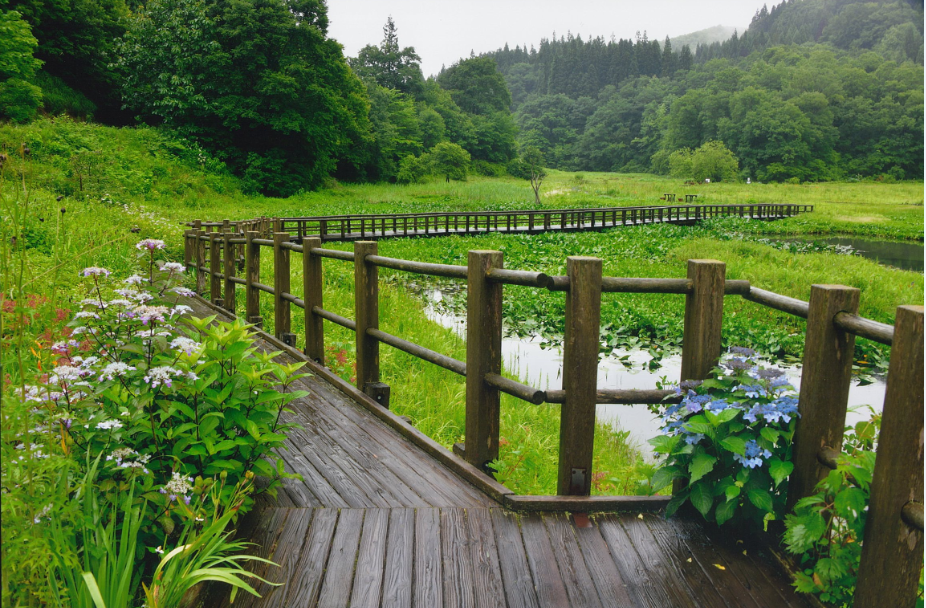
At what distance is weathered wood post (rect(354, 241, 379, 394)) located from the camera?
4.38m

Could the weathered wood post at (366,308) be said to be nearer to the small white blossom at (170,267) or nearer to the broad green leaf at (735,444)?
the small white blossom at (170,267)

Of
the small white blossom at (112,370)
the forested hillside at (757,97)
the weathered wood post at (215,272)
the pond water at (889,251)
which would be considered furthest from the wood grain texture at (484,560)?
the forested hillside at (757,97)

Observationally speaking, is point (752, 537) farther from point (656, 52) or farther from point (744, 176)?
point (656, 52)

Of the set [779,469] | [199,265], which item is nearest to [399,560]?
[779,469]

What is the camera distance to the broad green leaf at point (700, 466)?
92.7 inches

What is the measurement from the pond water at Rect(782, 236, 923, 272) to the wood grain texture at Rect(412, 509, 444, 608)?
75.3ft

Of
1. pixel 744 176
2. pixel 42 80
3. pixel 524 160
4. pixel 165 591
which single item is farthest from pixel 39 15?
pixel 744 176

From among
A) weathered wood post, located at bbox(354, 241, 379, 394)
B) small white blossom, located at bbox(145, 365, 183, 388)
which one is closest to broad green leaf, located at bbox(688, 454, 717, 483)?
small white blossom, located at bbox(145, 365, 183, 388)

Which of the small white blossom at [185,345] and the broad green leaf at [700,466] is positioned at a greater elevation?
the small white blossom at [185,345]

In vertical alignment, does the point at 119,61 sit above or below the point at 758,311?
above

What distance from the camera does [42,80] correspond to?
28.9 m

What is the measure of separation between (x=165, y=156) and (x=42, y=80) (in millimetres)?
6703

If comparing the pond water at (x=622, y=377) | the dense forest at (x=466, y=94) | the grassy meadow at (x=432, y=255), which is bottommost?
the pond water at (x=622, y=377)

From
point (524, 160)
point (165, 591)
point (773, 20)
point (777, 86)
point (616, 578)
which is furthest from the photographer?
point (773, 20)
